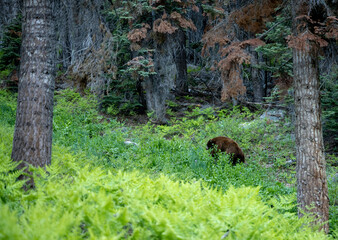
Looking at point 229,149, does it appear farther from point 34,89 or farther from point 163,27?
point 163,27

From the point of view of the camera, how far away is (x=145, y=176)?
18.6ft

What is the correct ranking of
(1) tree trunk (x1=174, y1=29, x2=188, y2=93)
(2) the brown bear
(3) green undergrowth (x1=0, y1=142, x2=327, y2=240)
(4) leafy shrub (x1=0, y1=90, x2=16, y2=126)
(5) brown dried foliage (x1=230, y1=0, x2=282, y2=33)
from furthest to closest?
(1) tree trunk (x1=174, y1=29, x2=188, y2=93)
(4) leafy shrub (x1=0, y1=90, x2=16, y2=126)
(2) the brown bear
(5) brown dried foliage (x1=230, y1=0, x2=282, y2=33)
(3) green undergrowth (x1=0, y1=142, x2=327, y2=240)

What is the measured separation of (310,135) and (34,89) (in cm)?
462

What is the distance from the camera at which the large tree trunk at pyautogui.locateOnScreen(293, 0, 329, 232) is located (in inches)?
200

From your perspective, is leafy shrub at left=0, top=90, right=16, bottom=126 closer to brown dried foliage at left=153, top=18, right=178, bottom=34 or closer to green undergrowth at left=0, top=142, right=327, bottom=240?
brown dried foliage at left=153, top=18, right=178, bottom=34

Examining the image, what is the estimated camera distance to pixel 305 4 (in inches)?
210

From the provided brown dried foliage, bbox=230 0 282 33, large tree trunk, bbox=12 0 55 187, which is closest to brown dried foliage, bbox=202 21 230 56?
brown dried foliage, bbox=230 0 282 33

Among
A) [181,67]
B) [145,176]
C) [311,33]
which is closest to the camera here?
[311,33]

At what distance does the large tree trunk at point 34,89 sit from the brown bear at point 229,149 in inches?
201

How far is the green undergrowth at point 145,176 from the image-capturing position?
200 centimetres

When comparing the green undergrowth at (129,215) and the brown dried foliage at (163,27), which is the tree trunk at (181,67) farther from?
the green undergrowth at (129,215)

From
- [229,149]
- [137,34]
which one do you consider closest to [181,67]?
[137,34]

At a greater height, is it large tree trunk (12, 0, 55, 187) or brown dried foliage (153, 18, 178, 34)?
brown dried foliage (153, 18, 178, 34)

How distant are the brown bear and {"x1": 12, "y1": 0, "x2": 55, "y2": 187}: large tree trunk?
5108 mm
